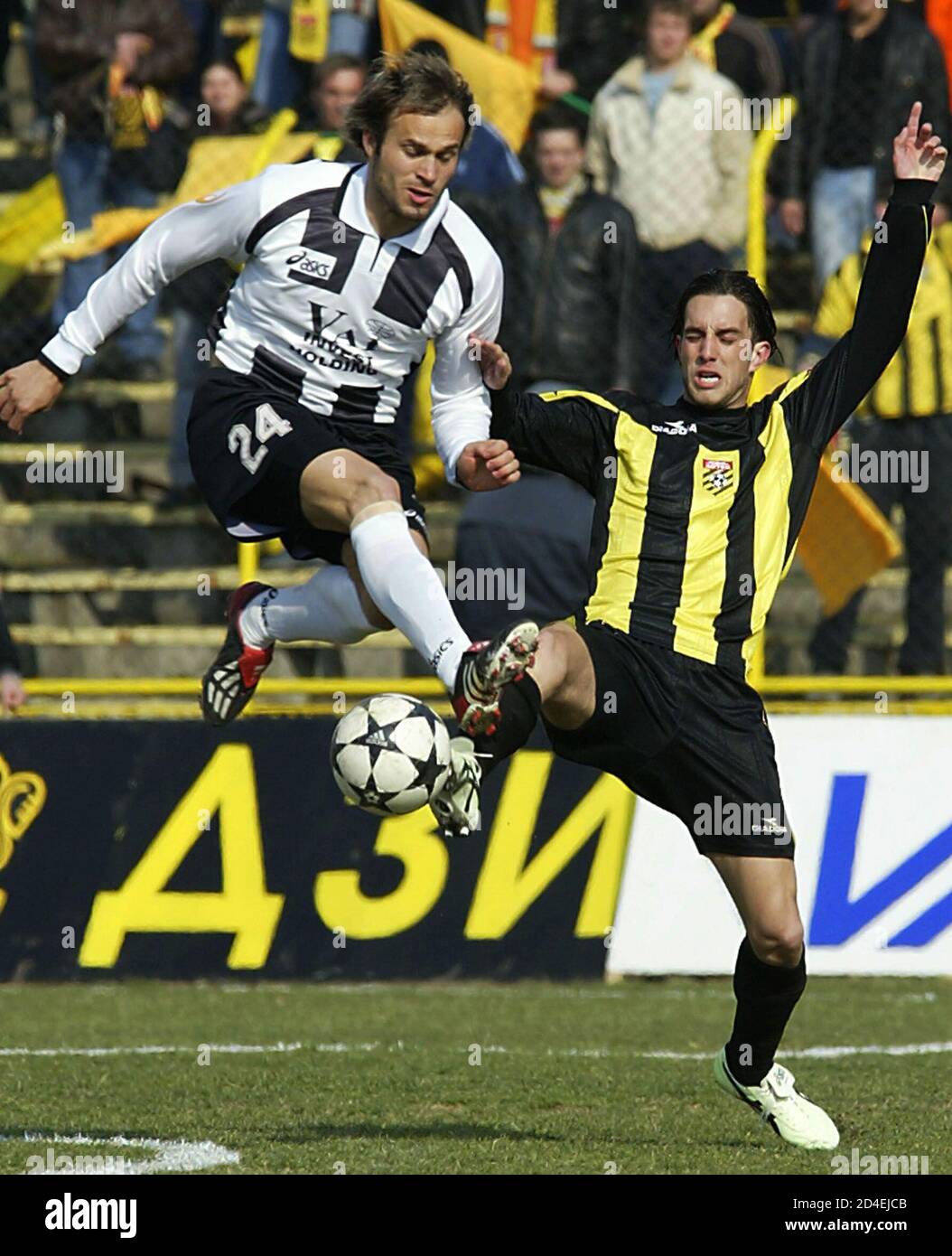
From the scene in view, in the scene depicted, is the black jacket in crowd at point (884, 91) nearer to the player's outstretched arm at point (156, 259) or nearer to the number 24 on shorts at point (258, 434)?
the player's outstretched arm at point (156, 259)

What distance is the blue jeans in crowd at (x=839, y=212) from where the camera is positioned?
1091 cm

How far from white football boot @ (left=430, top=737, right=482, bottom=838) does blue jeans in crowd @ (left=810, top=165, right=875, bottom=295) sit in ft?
21.0

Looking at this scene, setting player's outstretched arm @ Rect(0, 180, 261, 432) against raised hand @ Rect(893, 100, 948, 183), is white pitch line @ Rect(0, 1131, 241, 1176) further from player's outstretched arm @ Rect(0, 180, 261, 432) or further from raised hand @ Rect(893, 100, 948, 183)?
raised hand @ Rect(893, 100, 948, 183)

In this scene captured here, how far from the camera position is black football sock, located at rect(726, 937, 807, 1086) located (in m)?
5.78

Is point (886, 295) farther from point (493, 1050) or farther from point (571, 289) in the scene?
point (571, 289)

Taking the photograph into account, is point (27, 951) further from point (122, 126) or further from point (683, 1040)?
point (122, 126)

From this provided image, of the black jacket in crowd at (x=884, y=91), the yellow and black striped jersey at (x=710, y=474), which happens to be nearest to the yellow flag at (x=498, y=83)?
the black jacket in crowd at (x=884, y=91)

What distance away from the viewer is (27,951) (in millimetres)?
9320

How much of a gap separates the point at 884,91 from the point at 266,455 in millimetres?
5959

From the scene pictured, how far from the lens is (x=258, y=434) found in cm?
601

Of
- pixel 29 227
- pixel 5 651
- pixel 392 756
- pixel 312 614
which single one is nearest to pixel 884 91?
pixel 29 227

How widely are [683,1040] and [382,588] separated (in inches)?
117

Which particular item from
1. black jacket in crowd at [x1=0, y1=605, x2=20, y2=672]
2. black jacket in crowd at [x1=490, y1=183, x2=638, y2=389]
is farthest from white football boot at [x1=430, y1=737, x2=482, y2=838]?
black jacket in crowd at [x1=490, y1=183, x2=638, y2=389]

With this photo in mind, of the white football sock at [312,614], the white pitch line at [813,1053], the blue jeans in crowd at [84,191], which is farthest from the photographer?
the blue jeans in crowd at [84,191]
